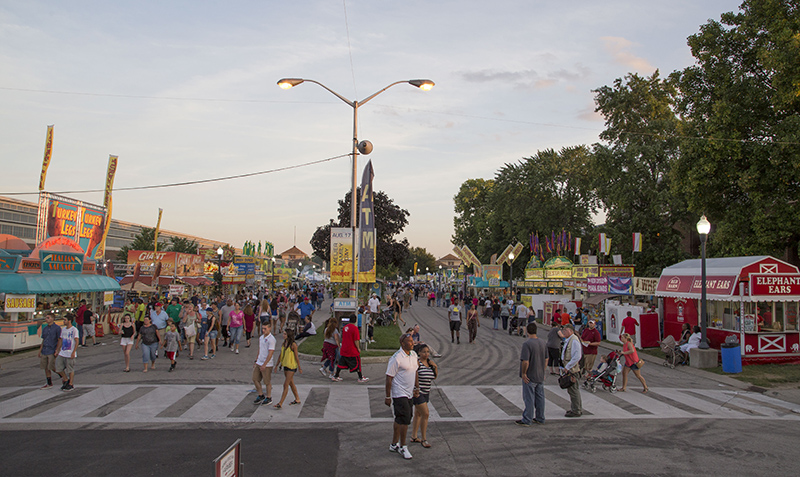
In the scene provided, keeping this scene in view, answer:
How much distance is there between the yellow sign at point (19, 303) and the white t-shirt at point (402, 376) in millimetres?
15587

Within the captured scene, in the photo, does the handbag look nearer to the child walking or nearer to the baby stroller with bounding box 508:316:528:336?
the child walking

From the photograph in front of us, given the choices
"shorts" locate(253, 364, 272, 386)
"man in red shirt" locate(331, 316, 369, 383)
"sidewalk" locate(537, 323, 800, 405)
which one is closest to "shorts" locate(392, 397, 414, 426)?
"shorts" locate(253, 364, 272, 386)

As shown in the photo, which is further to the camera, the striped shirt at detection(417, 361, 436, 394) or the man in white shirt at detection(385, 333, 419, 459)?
the striped shirt at detection(417, 361, 436, 394)

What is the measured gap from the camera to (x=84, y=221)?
24.1 metres

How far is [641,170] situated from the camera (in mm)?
36375

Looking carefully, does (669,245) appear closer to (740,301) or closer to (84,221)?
(740,301)

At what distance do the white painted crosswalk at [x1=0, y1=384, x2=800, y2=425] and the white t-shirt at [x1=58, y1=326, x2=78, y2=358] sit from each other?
79 cm

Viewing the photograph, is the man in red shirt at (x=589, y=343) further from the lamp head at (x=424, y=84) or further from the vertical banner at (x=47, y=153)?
the vertical banner at (x=47, y=153)

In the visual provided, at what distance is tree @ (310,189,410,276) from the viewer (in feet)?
145

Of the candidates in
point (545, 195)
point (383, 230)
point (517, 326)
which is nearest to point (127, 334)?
point (517, 326)

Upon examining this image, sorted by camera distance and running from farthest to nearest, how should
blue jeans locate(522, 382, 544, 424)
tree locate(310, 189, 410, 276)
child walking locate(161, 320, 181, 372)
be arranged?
tree locate(310, 189, 410, 276), child walking locate(161, 320, 181, 372), blue jeans locate(522, 382, 544, 424)

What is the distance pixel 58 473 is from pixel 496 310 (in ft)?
77.1

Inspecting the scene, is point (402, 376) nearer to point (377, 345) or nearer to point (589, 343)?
point (589, 343)

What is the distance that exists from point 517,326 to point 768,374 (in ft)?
35.9
